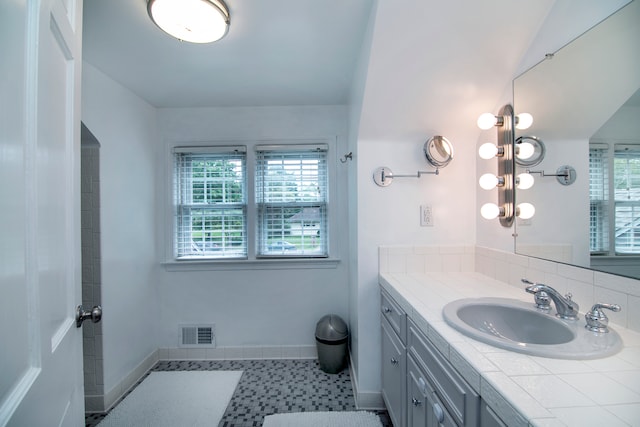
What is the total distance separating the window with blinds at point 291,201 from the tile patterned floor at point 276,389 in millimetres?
960

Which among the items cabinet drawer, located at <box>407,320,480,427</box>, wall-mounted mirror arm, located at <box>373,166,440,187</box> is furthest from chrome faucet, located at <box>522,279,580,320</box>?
wall-mounted mirror arm, located at <box>373,166,440,187</box>

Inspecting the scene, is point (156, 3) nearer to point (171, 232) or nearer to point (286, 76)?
point (286, 76)

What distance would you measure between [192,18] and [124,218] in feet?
4.93

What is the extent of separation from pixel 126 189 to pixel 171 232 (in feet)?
1.72

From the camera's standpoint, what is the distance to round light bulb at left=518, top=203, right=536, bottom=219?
52.3 inches

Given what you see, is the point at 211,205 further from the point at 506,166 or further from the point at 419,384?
the point at 506,166

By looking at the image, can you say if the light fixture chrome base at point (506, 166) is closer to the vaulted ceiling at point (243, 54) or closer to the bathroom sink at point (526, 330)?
the bathroom sink at point (526, 330)

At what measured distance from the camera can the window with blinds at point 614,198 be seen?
89cm

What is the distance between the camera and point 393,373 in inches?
57.5

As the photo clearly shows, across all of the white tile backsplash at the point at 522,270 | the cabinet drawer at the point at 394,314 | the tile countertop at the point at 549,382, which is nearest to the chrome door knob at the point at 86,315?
the tile countertop at the point at 549,382

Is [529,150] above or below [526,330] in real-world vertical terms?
above

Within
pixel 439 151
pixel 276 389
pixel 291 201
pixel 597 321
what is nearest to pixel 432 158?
pixel 439 151

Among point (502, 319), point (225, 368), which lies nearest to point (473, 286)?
point (502, 319)

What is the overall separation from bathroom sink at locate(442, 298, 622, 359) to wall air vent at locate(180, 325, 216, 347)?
2.10 m
